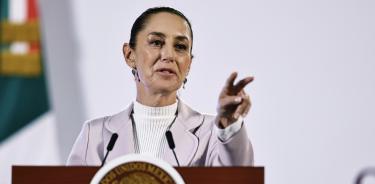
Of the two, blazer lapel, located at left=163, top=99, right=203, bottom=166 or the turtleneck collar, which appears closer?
blazer lapel, located at left=163, top=99, right=203, bottom=166

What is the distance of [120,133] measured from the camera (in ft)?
9.09

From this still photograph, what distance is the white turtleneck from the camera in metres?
2.74

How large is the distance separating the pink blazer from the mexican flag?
833 millimetres

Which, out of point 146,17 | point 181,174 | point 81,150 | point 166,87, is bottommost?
point 181,174

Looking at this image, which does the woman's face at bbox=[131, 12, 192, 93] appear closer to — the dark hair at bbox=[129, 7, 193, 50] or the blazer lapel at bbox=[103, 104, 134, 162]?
the dark hair at bbox=[129, 7, 193, 50]

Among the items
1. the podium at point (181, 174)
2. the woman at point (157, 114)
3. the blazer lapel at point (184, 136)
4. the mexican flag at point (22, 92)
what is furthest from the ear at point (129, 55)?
the podium at point (181, 174)

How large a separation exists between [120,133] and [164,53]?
0.37 m

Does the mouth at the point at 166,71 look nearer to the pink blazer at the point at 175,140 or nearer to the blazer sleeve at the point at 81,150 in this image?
the pink blazer at the point at 175,140

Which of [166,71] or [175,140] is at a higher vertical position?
[166,71]

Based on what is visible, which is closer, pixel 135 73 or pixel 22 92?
pixel 135 73

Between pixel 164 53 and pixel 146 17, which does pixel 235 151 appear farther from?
pixel 146 17

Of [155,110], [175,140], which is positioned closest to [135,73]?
[155,110]

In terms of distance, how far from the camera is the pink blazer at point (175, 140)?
Answer: 263 centimetres

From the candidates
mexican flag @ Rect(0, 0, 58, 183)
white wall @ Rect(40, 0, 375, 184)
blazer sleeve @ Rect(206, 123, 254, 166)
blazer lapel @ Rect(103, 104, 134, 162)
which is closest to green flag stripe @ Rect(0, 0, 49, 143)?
mexican flag @ Rect(0, 0, 58, 183)
